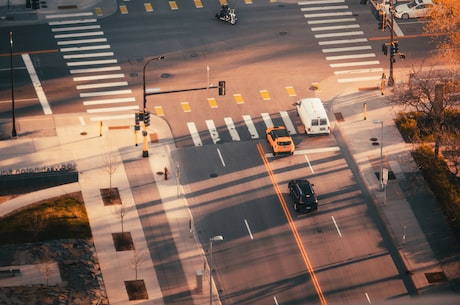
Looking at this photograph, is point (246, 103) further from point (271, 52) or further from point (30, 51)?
point (30, 51)

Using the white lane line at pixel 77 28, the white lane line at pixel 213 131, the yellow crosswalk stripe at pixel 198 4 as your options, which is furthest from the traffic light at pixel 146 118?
the yellow crosswalk stripe at pixel 198 4

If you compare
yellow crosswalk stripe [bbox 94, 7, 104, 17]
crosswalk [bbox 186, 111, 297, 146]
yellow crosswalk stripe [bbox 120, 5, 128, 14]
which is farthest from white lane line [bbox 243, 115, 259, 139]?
yellow crosswalk stripe [bbox 94, 7, 104, 17]

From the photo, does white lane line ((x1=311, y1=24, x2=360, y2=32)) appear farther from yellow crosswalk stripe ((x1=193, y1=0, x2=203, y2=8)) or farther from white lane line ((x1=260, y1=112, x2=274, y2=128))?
white lane line ((x1=260, y1=112, x2=274, y2=128))

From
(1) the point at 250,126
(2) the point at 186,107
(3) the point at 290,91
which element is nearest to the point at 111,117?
(2) the point at 186,107

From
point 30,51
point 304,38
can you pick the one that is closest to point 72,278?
point 30,51

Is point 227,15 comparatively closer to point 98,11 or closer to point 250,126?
point 98,11

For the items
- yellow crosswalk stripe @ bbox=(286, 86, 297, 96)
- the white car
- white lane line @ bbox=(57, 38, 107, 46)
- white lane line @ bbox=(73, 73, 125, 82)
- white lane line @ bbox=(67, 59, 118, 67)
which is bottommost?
yellow crosswalk stripe @ bbox=(286, 86, 297, 96)

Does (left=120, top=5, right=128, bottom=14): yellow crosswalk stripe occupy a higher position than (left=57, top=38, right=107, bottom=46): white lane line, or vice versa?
(left=120, top=5, right=128, bottom=14): yellow crosswalk stripe
